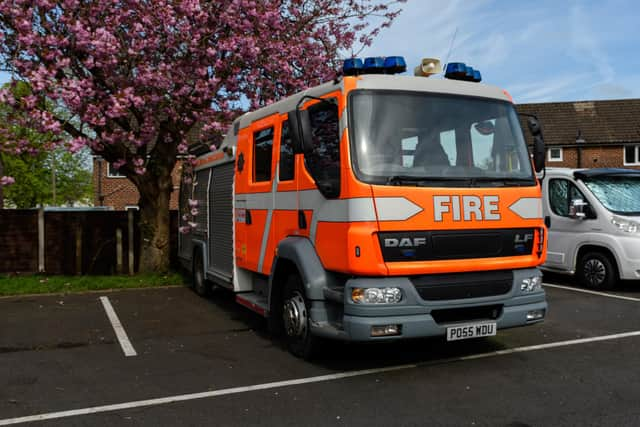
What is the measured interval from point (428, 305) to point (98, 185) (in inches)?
1221

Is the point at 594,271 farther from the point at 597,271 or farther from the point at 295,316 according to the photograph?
the point at 295,316

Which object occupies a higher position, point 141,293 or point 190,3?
point 190,3

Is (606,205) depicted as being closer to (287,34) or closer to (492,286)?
(492,286)

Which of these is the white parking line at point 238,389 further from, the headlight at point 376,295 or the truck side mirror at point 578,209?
the truck side mirror at point 578,209

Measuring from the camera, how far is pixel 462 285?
539 cm

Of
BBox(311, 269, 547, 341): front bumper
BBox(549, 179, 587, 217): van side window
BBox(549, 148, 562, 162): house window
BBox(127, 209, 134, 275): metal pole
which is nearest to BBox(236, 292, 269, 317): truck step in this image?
BBox(311, 269, 547, 341): front bumper

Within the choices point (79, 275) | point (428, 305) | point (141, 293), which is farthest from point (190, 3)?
point (428, 305)

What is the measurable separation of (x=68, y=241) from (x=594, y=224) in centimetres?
1077

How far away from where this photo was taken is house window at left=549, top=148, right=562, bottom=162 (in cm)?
3741

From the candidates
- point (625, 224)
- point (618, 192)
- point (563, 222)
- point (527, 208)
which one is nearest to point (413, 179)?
point (527, 208)

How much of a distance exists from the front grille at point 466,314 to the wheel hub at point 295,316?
1296 mm

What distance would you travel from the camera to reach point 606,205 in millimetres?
10312

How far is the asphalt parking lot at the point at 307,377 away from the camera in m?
4.48

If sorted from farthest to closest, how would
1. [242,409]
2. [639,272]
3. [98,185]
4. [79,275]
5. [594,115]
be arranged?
[594,115]
[98,185]
[79,275]
[639,272]
[242,409]
